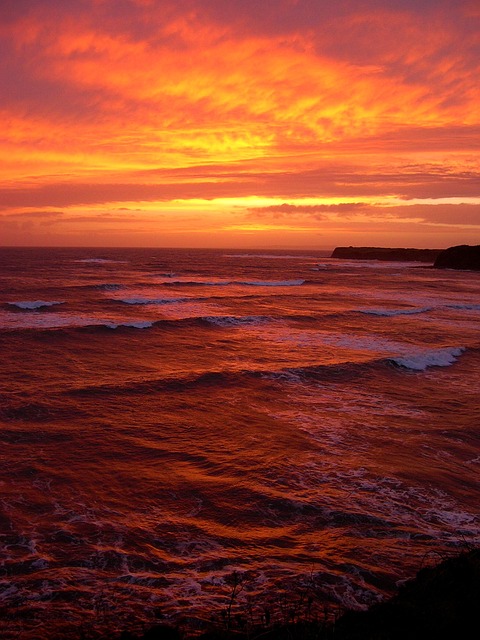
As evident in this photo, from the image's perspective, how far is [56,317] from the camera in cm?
2748

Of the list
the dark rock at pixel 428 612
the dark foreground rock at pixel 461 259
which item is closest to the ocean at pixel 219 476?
the dark rock at pixel 428 612

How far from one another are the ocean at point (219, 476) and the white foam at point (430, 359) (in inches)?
3.9

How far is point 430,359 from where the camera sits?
17.8 meters

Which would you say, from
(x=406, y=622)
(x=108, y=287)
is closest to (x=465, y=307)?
(x=108, y=287)

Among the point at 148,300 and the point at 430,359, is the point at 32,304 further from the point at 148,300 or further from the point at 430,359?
the point at 430,359

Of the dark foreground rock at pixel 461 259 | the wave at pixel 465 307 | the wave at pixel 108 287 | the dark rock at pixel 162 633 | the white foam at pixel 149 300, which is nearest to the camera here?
the dark rock at pixel 162 633

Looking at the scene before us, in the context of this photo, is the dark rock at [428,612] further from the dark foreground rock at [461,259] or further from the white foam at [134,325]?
the dark foreground rock at [461,259]

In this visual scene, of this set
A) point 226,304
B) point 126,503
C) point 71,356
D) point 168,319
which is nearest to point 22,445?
point 126,503

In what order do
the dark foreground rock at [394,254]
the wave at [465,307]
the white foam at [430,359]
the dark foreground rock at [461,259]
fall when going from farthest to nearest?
the dark foreground rock at [394,254] → the dark foreground rock at [461,259] → the wave at [465,307] → the white foam at [430,359]

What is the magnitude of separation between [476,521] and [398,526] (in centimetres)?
107

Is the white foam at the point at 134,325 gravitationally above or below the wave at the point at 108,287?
below

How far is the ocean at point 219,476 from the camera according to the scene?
526cm

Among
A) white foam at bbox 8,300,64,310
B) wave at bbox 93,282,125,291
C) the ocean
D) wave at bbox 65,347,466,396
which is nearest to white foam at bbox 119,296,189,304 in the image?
white foam at bbox 8,300,64,310

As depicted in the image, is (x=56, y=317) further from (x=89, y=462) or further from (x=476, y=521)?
(x=476, y=521)
